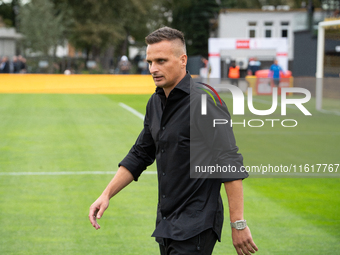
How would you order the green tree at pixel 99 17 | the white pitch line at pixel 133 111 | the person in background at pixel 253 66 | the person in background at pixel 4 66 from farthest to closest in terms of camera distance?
the green tree at pixel 99 17 < the person in background at pixel 253 66 < the person in background at pixel 4 66 < the white pitch line at pixel 133 111

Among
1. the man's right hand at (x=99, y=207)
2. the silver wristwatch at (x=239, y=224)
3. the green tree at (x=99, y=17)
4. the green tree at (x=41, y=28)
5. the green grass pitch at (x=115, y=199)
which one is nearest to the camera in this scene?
the silver wristwatch at (x=239, y=224)

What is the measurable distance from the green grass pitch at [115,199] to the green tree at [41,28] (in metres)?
41.3

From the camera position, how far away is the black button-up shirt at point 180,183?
3086 mm

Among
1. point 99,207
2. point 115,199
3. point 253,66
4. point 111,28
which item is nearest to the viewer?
point 99,207

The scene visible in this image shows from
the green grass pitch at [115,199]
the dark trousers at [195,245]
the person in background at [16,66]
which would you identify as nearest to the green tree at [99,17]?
the person in background at [16,66]

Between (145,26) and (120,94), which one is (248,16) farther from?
(120,94)

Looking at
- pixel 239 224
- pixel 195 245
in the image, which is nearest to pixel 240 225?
pixel 239 224

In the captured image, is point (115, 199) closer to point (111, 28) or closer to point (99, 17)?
point (111, 28)

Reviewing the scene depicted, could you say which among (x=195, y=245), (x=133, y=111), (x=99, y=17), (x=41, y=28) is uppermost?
(x=195, y=245)

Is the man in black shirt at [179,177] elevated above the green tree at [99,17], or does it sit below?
above

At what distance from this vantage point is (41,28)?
182 feet

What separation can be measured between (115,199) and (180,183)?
190 inches

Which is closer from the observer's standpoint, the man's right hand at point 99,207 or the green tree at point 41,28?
the man's right hand at point 99,207

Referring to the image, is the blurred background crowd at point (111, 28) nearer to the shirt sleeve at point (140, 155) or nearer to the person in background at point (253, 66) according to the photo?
the person in background at point (253, 66)
